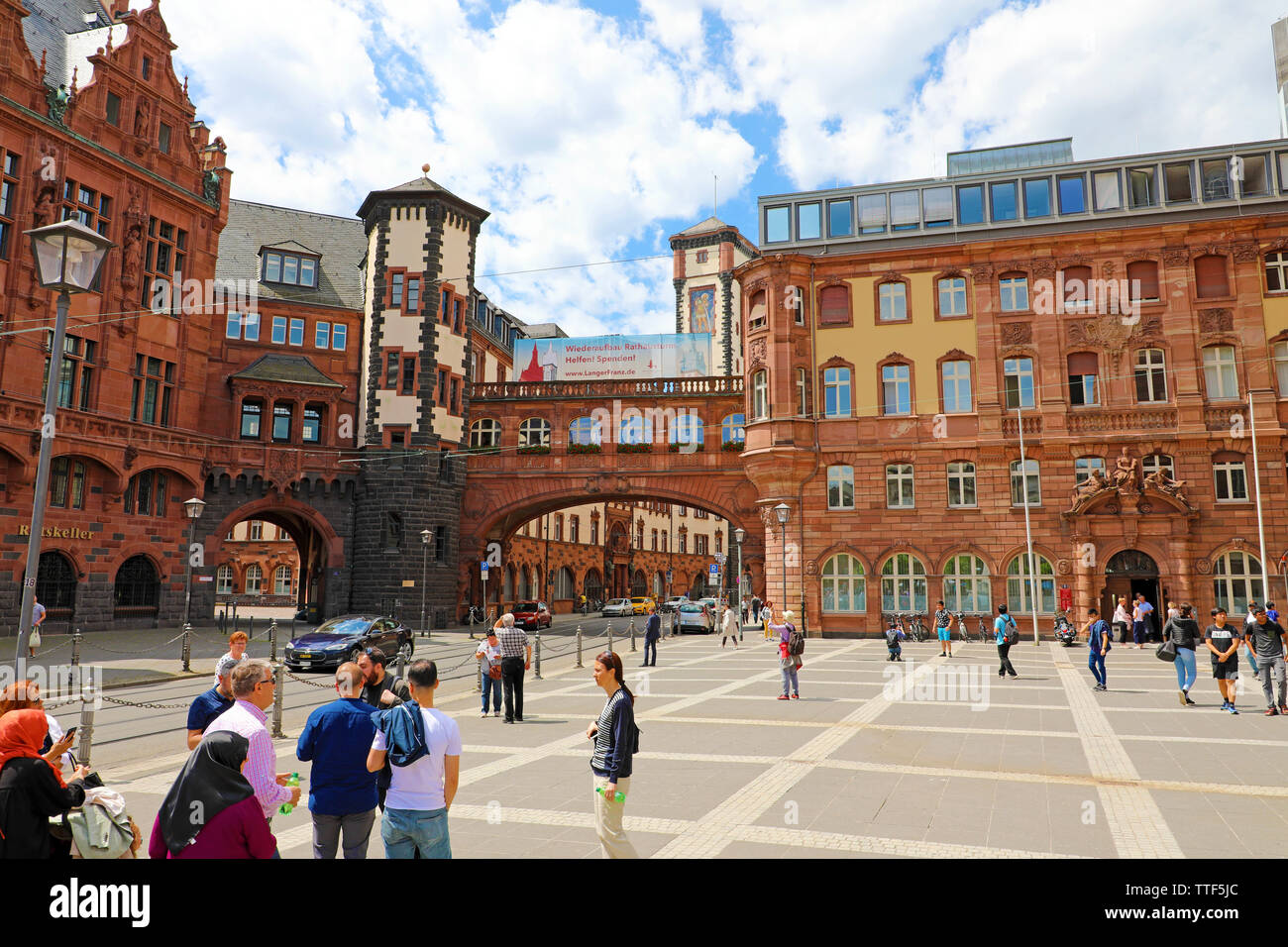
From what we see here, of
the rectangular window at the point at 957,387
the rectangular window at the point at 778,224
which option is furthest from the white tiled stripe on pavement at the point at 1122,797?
the rectangular window at the point at 778,224

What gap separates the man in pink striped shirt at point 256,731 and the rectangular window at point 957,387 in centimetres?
3196

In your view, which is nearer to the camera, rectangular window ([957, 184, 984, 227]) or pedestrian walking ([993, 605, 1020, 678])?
pedestrian walking ([993, 605, 1020, 678])

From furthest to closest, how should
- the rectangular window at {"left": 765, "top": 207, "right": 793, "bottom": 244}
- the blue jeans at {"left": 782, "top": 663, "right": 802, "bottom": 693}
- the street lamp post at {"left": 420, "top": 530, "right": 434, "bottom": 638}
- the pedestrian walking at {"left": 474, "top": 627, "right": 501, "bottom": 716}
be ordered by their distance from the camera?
the rectangular window at {"left": 765, "top": 207, "right": 793, "bottom": 244} → the street lamp post at {"left": 420, "top": 530, "right": 434, "bottom": 638} → the blue jeans at {"left": 782, "top": 663, "right": 802, "bottom": 693} → the pedestrian walking at {"left": 474, "top": 627, "right": 501, "bottom": 716}

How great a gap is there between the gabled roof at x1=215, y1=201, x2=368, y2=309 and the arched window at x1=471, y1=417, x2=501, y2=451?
876cm

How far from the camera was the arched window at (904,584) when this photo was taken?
106 feet

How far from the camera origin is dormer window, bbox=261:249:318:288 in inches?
1639

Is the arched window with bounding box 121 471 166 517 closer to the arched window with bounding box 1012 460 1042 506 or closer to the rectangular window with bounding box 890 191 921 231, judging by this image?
the rectangular window with bounding box 890 191 921 231

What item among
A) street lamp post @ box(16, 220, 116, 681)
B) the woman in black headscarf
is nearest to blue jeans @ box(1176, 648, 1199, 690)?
the woman in black headscarf

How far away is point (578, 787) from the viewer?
8.83 meters

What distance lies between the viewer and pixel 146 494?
33.1 m

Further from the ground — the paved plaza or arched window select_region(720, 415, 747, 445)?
arched window select_region(720, 415, 747, 445)

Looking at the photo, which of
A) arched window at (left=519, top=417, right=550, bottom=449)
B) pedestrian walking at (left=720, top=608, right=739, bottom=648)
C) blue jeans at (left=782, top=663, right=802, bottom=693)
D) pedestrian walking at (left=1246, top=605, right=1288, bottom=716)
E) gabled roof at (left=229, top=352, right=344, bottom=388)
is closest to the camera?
pedestrian walking at (left=1246, top=605, right=1288, bottom=716)

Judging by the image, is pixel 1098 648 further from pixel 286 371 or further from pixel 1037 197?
pixel 286 371
